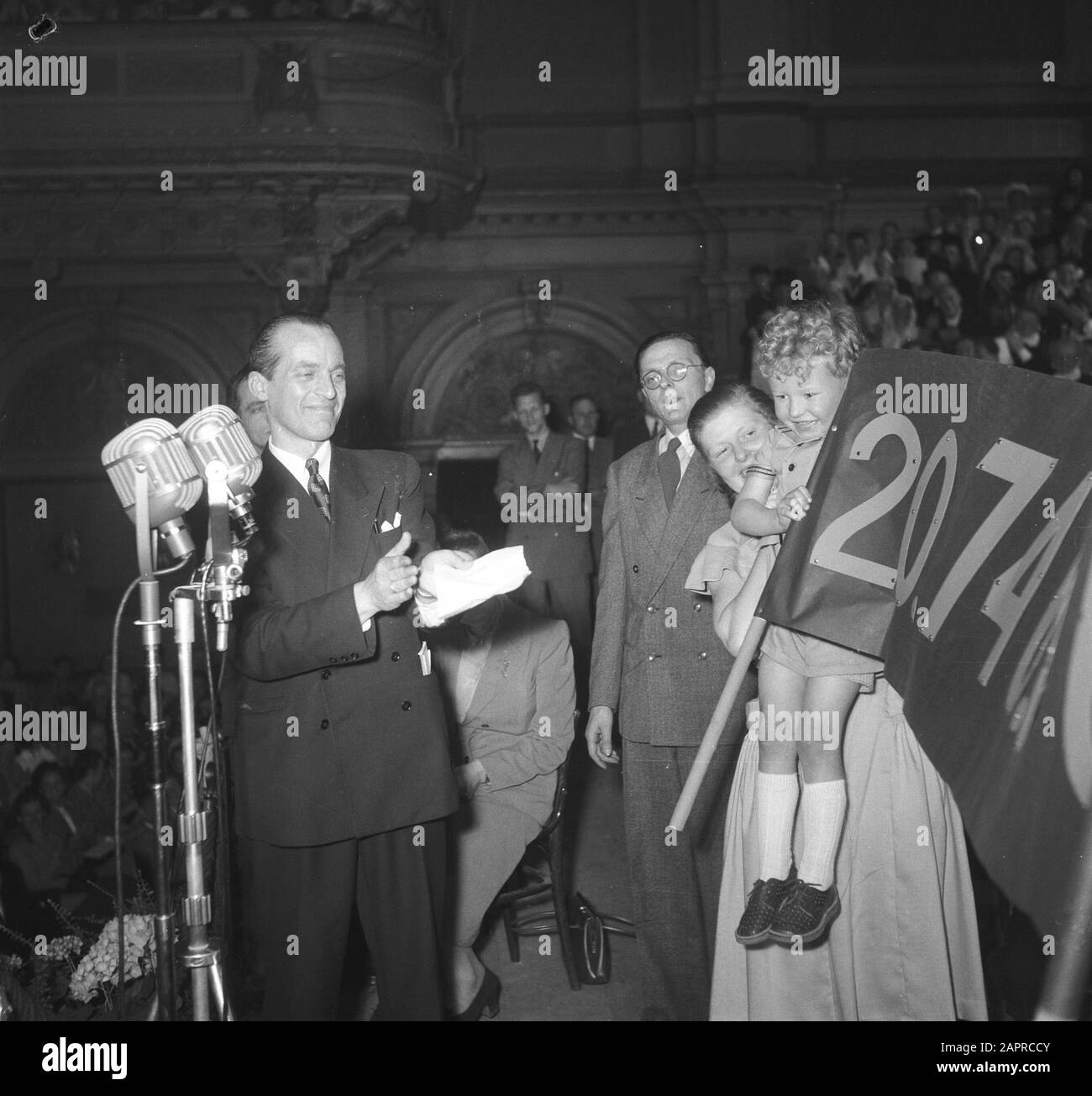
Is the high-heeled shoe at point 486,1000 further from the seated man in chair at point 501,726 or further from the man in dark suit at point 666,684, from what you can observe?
the man in dark suit at point 666,684

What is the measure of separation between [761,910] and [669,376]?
1357mm

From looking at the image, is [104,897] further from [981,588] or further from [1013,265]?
[1013,265]

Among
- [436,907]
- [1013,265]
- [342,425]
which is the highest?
[1013,265]

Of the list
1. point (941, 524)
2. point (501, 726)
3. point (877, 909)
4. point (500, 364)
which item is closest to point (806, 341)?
point (941, 524)

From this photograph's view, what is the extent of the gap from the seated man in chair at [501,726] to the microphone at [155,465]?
4.31ft

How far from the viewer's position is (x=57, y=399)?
7488 mm

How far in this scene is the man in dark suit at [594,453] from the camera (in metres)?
6.34

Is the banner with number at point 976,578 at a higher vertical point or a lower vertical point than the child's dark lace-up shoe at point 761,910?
higher

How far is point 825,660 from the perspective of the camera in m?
2.94

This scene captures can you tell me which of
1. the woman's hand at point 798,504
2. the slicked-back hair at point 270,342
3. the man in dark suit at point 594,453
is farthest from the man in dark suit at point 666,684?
the man in dark suit at point 594,453

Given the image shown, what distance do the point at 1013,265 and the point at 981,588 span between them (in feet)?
15.9

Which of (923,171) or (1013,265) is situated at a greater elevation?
(923,171)

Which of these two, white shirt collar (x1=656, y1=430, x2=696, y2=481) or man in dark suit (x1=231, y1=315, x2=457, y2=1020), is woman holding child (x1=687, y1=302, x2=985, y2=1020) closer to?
white shirt collar (x1=656, y1=430, x2=696, y2=481)
